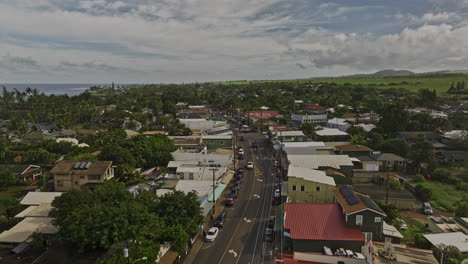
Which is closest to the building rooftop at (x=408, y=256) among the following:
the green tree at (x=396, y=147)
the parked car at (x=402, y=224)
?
the parked car at (x=402, y=224)

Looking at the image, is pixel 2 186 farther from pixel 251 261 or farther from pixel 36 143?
pixel 251 261

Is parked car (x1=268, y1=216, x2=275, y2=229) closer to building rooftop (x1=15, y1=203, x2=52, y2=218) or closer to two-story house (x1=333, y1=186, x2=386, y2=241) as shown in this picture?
two-story house (x1=333, y1=186, x2=386, y2=241)

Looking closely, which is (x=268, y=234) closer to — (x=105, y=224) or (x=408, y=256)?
(x=408, y=256)

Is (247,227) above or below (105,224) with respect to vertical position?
below

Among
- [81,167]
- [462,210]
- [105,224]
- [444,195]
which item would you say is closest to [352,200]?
[462,210]

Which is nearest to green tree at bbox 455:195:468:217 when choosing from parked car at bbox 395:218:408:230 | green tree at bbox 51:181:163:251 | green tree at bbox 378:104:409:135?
parked car at bbox 395:218:408:230

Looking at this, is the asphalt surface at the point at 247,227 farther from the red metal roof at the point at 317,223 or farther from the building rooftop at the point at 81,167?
the building rooftop at the point at 81,167

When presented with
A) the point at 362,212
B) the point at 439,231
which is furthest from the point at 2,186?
the point at 439,231
